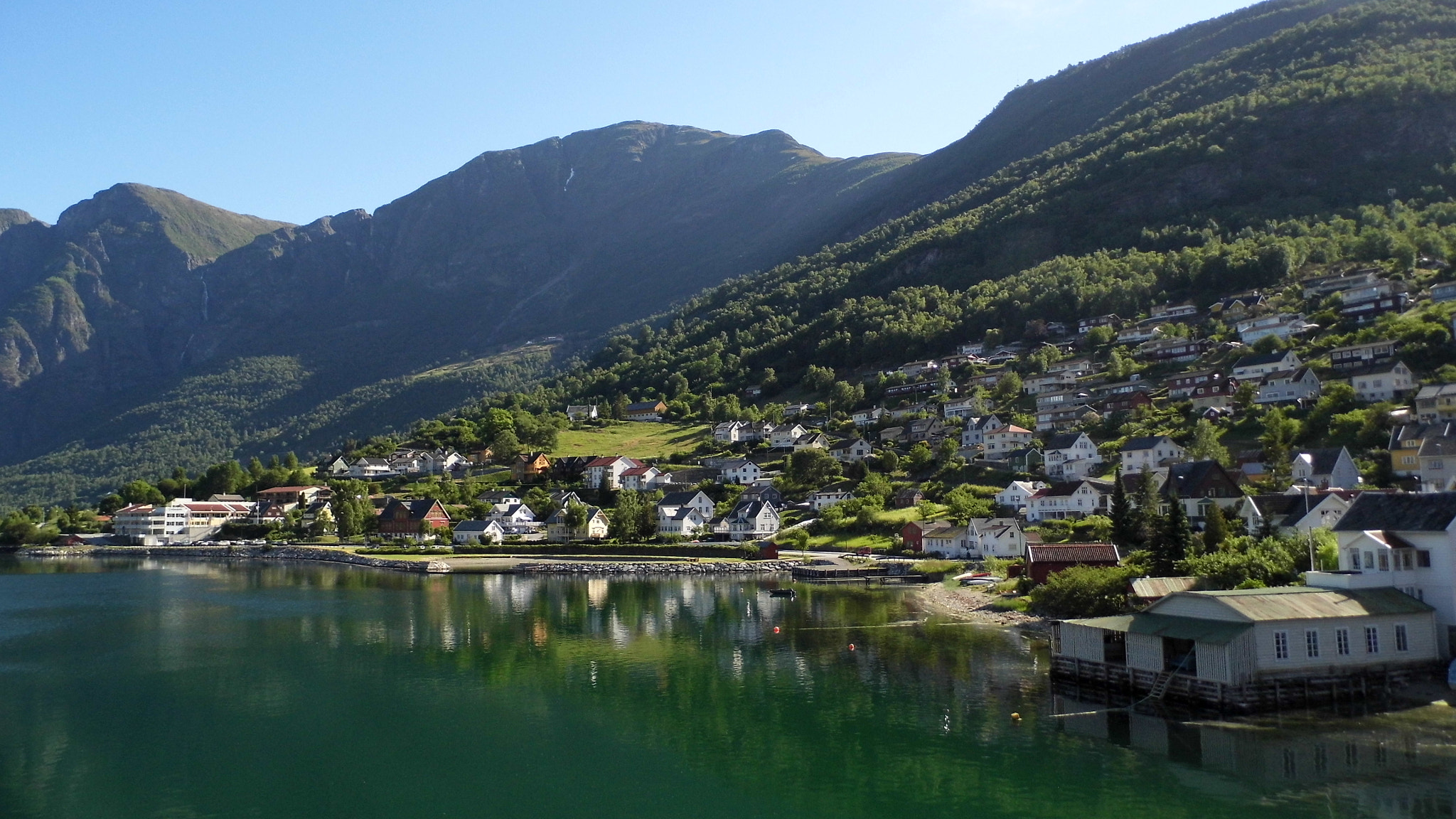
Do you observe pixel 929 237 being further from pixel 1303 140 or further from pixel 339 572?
pixel 339 572

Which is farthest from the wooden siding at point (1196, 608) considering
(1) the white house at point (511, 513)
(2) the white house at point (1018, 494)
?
(1) the white house at point (511, 513)

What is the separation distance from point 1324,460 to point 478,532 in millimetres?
76237

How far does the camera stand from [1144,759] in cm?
2530

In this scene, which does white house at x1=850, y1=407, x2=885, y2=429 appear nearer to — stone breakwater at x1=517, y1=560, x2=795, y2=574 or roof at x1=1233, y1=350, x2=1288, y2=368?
roof at x1=1233, y1=350, x2=1288, y2=368

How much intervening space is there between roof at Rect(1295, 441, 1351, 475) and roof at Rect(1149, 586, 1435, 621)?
122 feet

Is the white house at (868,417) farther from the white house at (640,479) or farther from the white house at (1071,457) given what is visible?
the white house at (1071,457)

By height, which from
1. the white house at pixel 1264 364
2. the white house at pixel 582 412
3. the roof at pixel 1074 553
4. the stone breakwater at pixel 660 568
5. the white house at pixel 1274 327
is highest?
the white house at pixel 1274 327

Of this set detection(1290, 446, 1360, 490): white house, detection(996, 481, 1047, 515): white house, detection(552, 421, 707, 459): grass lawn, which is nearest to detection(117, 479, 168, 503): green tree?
detection(552, 421, 707, 459): grass lawn

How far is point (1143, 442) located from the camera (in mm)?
80188

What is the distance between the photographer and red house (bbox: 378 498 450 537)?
10612 centimetres

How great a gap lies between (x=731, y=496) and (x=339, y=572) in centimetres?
3954

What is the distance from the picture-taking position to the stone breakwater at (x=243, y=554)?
8906 centimetres

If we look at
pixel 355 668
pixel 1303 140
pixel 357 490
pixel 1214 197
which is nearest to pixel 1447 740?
pixel 355 668

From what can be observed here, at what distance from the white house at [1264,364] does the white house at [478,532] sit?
3020 inches
